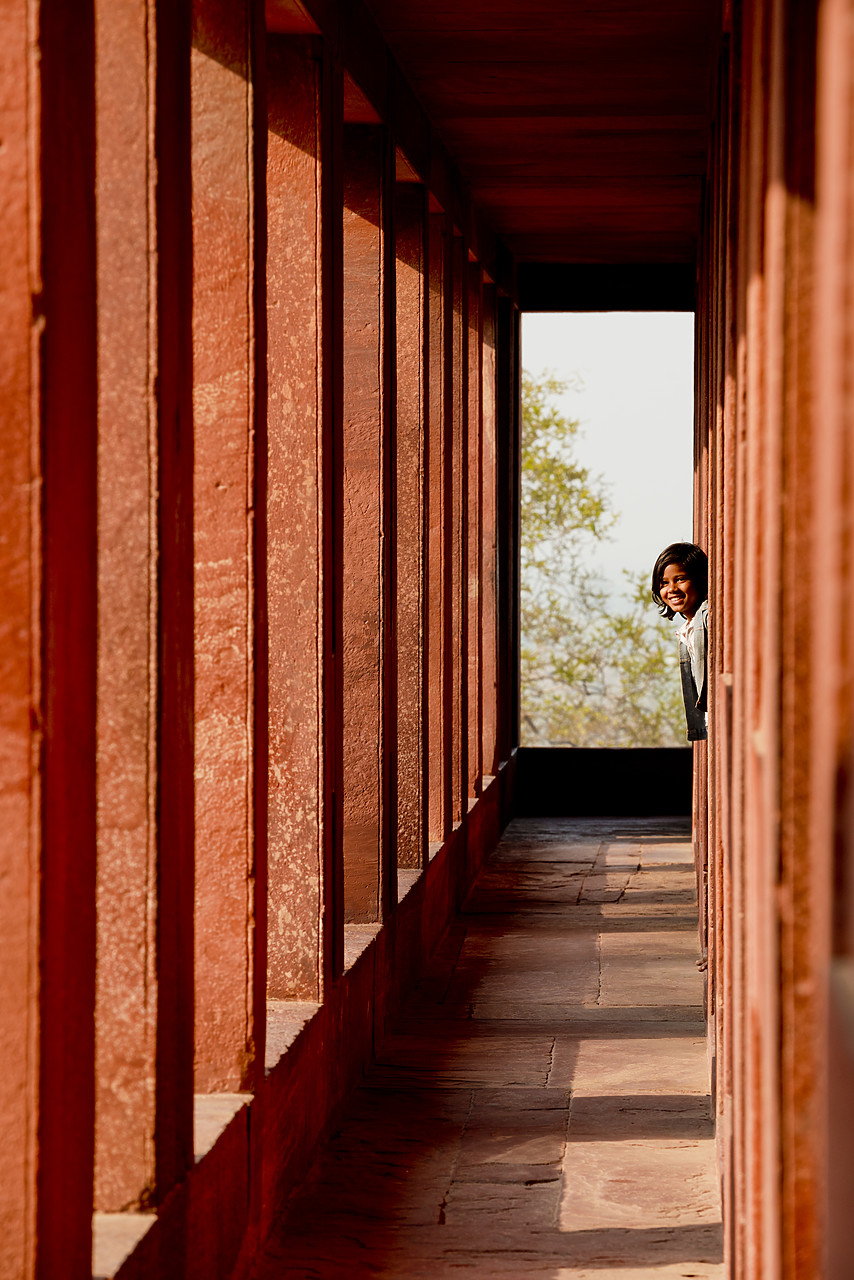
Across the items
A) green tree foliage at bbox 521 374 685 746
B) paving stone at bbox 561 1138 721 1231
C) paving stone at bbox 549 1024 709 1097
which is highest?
green tree foliage at bbox 521 374 685 746

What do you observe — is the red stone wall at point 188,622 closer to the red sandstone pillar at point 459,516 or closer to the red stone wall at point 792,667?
the red stone wall at point 792,667

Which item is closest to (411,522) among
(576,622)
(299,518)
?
(299,518)

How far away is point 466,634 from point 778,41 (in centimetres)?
669

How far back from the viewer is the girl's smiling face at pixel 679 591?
6.10m

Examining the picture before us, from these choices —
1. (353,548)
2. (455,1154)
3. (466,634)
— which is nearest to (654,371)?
(466,634)

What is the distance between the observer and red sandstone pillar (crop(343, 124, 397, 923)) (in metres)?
5.61

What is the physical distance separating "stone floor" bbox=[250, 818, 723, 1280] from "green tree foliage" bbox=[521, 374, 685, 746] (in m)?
9.85

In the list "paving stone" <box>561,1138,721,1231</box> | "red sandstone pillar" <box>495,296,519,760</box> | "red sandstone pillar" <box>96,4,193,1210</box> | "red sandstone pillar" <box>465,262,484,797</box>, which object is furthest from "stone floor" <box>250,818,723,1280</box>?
"red sandstone pillar" <box>495,296,519,760</box>

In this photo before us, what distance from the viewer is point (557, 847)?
34.2 feet

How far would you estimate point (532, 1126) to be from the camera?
4.74 meters

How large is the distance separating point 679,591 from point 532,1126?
2.32 meters

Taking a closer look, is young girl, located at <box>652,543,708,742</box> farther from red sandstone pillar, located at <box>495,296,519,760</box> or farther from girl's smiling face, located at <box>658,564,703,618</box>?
red sandstone pillar, located at <box>495,296,519,760</box>

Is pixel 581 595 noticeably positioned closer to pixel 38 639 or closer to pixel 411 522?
pixel 411 522

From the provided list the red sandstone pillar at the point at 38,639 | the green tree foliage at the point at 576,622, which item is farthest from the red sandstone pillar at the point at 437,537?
the green tree foliage at the point at 576,622
